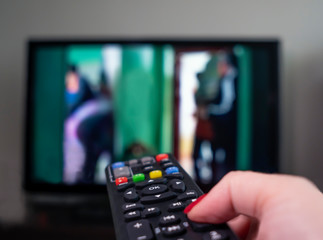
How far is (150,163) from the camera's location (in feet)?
1.55

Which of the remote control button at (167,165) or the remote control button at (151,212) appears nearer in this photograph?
the remote control button at (151,212)

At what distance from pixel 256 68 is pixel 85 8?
58 centimetres

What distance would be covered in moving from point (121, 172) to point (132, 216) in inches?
4.5

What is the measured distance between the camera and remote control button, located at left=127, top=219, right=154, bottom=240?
0.31 meters

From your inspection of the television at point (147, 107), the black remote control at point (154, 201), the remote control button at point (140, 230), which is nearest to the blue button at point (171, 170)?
the black remote control at point (154, 201)

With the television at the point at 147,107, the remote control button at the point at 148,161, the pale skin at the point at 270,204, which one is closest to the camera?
the pale skin at the point at 270,204

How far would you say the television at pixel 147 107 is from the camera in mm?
838

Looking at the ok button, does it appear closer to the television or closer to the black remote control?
the black remote control

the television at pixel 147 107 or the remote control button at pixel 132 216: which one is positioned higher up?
the television at pixel 147 107

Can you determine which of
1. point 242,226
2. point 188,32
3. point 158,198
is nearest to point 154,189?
point 158,198

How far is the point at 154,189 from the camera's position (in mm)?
390

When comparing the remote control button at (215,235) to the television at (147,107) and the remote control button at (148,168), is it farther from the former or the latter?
the television at (147,107)

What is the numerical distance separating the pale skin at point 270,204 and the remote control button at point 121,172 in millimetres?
137

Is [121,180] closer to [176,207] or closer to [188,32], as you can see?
[176,207]
